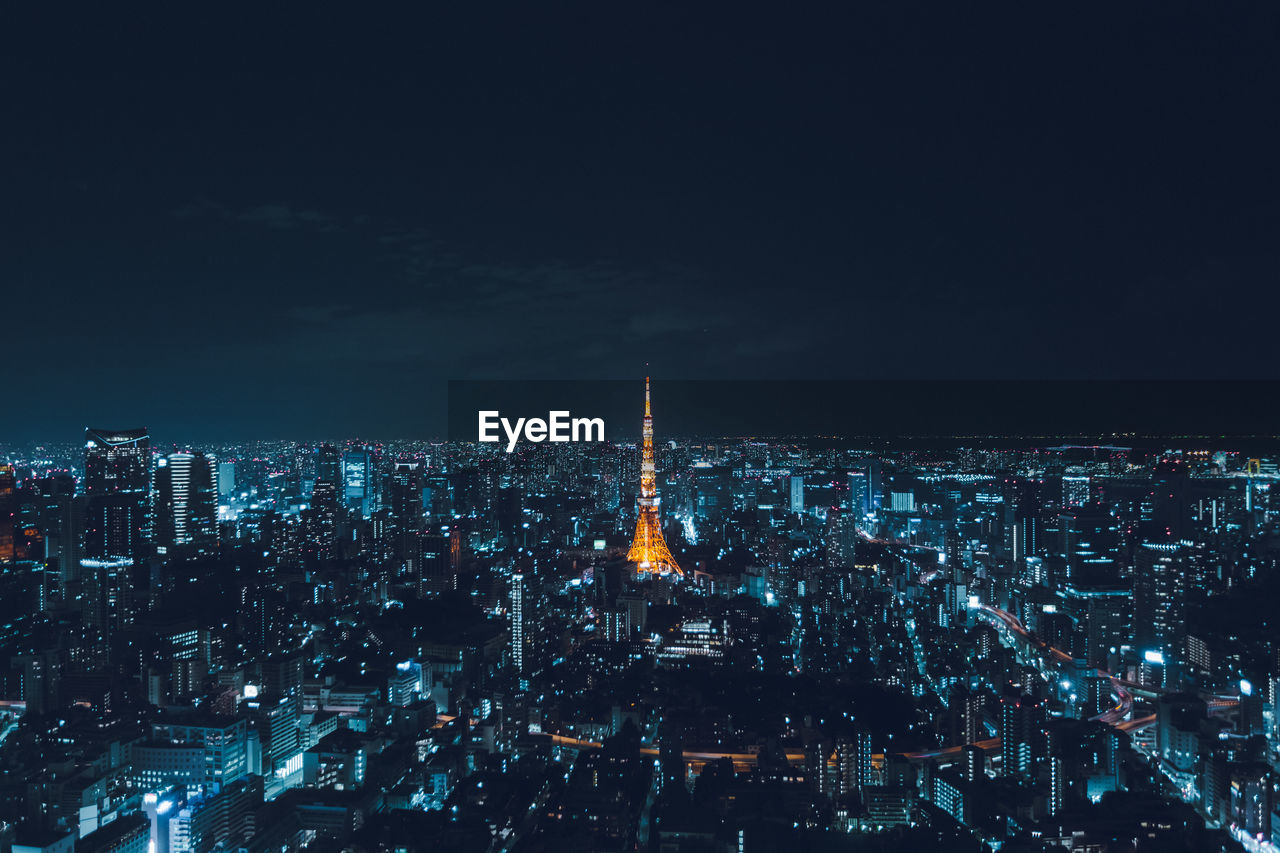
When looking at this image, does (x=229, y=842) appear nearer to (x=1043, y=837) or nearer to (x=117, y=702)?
(x=117, y=702)

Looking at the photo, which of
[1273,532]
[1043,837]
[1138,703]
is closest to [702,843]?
[1043,837]

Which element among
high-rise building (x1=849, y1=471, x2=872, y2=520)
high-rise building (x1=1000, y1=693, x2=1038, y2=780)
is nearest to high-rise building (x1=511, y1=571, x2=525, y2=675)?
high-rise building (x1=1000, y1=693, x2=1038, y2=780)

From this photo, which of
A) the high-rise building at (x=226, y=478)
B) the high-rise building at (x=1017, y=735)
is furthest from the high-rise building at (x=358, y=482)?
the high-rise building at (x=1017, y=735)

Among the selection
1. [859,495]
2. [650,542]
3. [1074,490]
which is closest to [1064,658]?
[1074,490]

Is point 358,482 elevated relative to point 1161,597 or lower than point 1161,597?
elevated

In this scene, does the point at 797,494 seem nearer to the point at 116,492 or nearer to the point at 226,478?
the point at 226,478

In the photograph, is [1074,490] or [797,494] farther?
[797,494]
